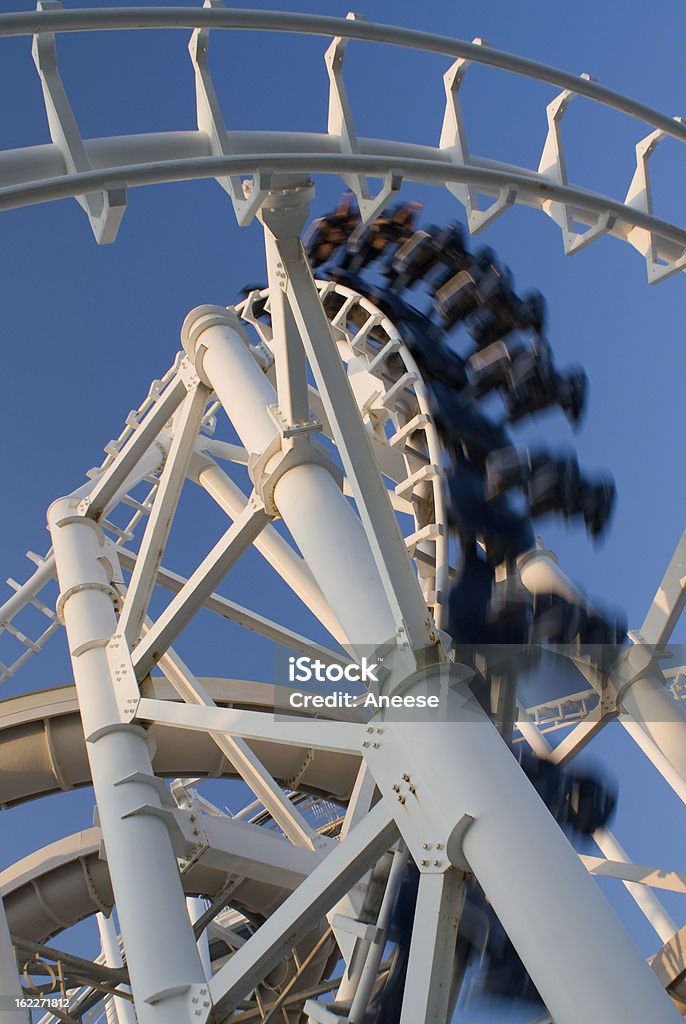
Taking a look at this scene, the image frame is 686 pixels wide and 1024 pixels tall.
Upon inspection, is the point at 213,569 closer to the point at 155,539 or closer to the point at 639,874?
the point at 155,539

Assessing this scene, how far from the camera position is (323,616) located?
9.90 m

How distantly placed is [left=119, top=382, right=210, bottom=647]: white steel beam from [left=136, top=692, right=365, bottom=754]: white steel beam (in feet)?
2.45

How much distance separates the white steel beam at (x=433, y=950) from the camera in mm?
4848

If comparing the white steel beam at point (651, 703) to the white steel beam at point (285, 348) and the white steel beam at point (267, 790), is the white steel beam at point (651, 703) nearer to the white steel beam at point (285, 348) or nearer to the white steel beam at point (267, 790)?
the white steel beam at point (267, 790)

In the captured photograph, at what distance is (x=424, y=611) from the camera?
5.78 meters

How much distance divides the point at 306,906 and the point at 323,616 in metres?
4.44

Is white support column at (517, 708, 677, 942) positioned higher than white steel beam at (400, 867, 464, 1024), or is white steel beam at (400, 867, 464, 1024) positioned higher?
white support column at (517, 708, 677, 942)

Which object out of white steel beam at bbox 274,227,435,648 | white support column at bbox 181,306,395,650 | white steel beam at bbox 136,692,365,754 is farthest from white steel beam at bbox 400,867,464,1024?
white support column at bbox 181,306,395,650

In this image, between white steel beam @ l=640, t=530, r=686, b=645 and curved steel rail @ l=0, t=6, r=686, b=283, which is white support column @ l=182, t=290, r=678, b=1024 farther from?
white steel beam @ l=640, t=530, r=686, b=645

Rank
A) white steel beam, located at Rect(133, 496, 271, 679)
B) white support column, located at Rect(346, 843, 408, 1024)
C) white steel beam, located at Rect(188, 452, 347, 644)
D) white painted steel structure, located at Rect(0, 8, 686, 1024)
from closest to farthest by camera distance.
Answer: white painted steel structure, located at Rect(0, 8, 686, 1024) < white support column, located at Rect(346, 843, 408, 1024) < white steel beam, located at Rect(133, 496, 271, 679) < white steel beam, located at Rect(188, 452, 347, 644)

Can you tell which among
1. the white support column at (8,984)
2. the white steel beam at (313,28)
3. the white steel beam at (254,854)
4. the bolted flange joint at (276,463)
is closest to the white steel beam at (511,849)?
the bolted flange joint at (276,463)

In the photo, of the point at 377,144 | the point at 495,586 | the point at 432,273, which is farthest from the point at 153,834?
the point at 432,273

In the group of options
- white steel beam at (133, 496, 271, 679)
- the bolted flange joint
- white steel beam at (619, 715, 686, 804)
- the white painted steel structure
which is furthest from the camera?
white steel beam at (619, 715, 686, 804)

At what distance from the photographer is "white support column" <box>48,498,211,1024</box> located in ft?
19.5
